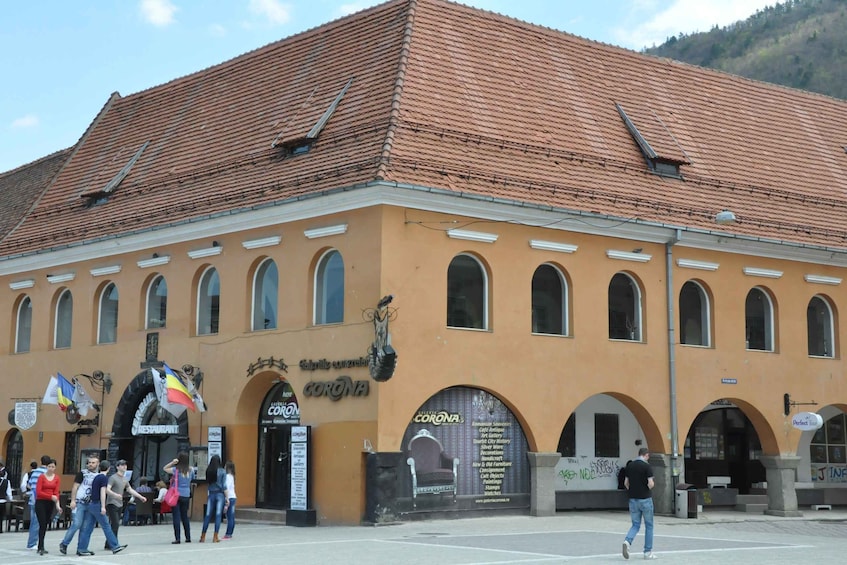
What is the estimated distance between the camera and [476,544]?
840 inches

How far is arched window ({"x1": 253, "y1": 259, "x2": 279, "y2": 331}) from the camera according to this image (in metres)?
28.6

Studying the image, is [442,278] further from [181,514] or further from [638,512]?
[638,512]

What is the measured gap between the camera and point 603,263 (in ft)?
95.6

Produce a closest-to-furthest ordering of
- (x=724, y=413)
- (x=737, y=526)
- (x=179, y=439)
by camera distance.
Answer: (x=737, y=526) → (x=179, y=439) → (x=724, y=413)

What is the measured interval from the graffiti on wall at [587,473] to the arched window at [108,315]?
12.4 metres

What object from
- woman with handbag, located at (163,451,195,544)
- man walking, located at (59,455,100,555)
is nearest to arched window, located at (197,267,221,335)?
woman with handbag, located at (163,451,195,544)

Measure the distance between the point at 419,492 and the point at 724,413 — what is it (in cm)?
1250

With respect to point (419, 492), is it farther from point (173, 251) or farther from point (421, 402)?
point (173, 251)

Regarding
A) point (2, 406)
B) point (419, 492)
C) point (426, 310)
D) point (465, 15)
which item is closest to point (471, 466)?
point (419, 492)

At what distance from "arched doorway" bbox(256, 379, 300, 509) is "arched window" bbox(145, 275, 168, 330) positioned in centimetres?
420

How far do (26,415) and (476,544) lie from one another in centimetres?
1794

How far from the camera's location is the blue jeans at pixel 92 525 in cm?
2020

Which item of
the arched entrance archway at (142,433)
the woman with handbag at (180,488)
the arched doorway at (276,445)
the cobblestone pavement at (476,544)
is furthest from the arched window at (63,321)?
the woman with handbag at (180,488)

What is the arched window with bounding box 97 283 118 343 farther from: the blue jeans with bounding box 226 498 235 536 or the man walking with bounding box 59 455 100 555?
the man walking with bounding box 59 455 100 555
